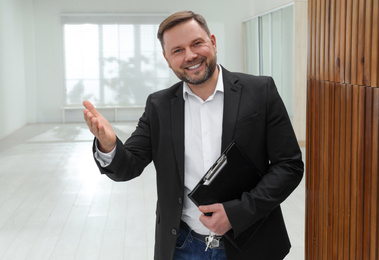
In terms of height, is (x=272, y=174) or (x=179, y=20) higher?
(x=179, y=20)

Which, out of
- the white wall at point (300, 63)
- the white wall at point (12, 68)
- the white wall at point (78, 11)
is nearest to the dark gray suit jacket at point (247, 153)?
the white wall at point (300, 63)

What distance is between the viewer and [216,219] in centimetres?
176

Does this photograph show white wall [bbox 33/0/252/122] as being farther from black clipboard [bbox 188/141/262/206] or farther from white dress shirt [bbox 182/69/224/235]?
black clipboard [bbox 188/141/262/206]

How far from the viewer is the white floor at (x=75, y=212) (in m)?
4.66

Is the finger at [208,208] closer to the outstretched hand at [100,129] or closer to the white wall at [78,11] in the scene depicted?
the outstretched hand at [100,129]

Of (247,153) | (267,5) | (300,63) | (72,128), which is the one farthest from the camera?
(72,128)

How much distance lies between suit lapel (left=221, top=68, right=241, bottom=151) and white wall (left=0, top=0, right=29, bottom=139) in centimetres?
1102

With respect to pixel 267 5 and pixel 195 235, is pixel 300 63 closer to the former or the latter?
pixel 267 5

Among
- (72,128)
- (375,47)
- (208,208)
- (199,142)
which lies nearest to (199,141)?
(199,142)

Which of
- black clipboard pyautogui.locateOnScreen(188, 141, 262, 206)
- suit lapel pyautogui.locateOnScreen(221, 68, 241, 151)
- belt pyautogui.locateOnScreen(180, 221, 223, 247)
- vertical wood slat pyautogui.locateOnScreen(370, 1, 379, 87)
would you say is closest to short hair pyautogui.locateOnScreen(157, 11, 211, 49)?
suit lapel pyautogui.locateOnScreen(221, 68, 241, 151)

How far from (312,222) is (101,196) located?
4682mm

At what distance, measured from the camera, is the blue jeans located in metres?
1.93

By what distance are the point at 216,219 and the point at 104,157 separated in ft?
1.52

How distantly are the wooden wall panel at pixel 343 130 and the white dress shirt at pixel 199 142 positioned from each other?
16.1 inches
